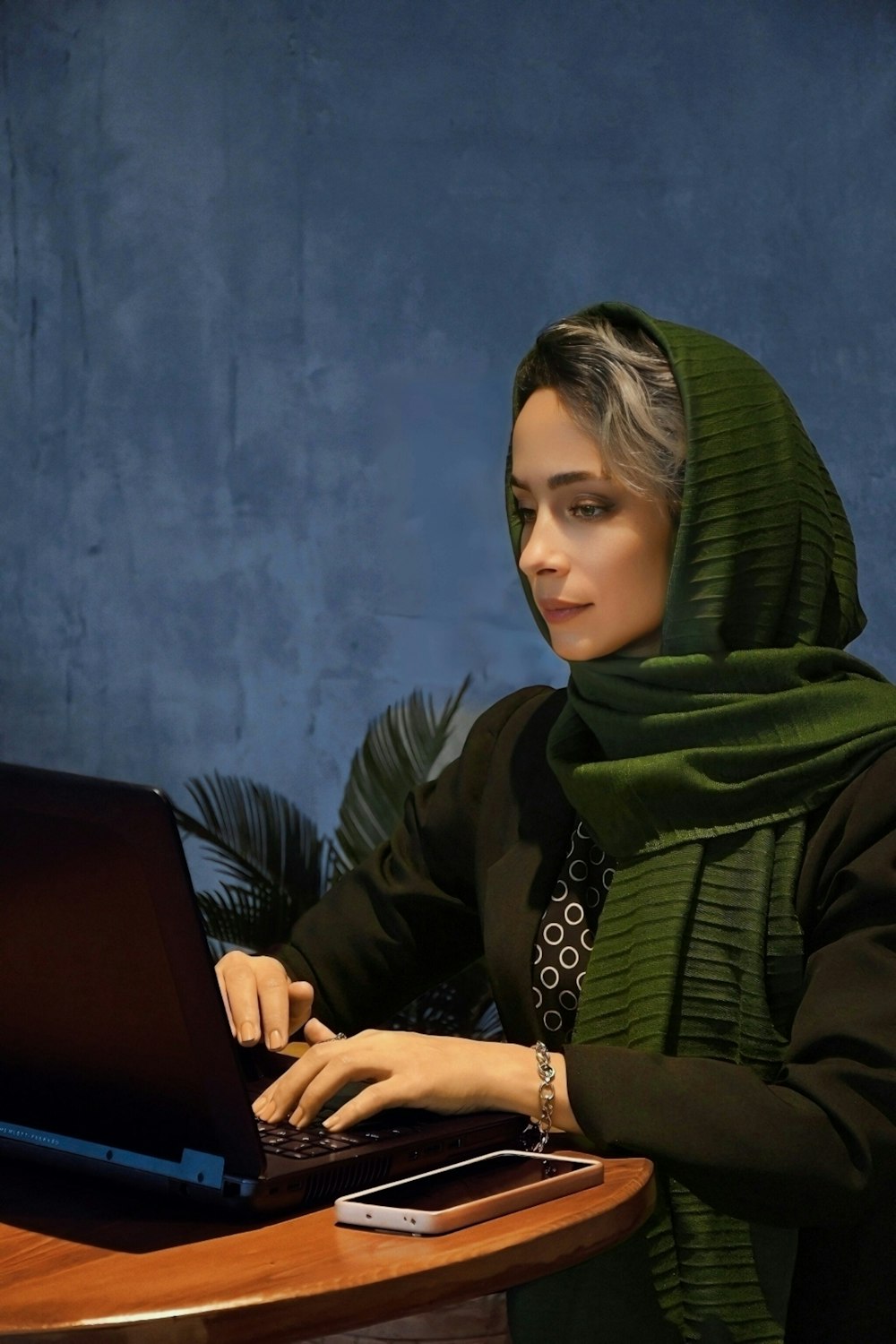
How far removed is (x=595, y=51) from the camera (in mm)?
4219

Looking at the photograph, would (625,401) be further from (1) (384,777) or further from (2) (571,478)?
(1) (384,777)

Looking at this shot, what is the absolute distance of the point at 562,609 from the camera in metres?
1.75

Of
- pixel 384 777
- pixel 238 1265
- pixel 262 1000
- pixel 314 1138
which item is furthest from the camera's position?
pixel 384 777

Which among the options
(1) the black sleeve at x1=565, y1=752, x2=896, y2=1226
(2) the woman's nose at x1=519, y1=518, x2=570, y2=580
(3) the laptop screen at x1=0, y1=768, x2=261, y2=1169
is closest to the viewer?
(3) the laptop screen at x1=0, y1=768, x2=261, y2=1169

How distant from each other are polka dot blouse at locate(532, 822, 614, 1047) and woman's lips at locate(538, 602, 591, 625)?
27 cm

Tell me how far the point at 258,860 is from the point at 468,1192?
8.95 ft

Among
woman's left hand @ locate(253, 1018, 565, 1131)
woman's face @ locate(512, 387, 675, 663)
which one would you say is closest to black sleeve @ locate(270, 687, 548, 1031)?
woman's face @ locate(512, 387, 675, 663)

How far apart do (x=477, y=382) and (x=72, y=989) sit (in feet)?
11.0

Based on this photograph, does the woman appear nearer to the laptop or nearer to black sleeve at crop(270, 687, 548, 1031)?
black sleeve at crop(270, 687, 548, 1031)

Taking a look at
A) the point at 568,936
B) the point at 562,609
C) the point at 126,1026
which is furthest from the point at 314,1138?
the point at 562,609

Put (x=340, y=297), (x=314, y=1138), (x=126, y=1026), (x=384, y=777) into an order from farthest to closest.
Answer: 1. (x=340, y=297)
2. (x=384, y=777)
3. (x=314, y=1138)
4. (x=126, y=1026)

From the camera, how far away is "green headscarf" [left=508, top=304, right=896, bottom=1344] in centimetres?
158

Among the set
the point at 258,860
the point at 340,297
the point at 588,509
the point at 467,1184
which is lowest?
the point at 258,860

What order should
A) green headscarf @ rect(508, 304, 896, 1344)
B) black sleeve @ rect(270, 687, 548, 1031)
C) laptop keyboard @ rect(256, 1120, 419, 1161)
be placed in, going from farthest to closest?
black sleeve @ rect(270, 687, 548, 1031), green headscarf @ rect(508, 304, 896, 1344), laptop keyboard @ rect(256, 1120, 419, 1161)
